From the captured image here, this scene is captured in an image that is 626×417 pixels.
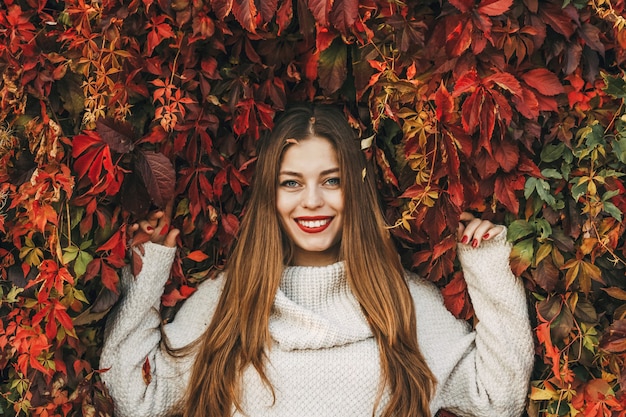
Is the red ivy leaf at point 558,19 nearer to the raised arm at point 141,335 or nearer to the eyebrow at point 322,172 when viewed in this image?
the eyebrow at point 322,172

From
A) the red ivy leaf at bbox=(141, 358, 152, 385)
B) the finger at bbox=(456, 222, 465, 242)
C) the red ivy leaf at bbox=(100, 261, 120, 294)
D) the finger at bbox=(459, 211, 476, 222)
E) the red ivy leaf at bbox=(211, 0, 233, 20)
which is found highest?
the red ivy leaf at bbox=(211, 0, 233, 20)

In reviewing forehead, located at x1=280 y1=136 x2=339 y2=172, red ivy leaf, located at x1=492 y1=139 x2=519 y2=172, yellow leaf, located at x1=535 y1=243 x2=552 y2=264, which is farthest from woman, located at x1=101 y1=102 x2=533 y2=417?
red ivy leaf, located at x1=492 y1=139 x2=519 y2=172

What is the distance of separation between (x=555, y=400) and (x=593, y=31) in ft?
2.92

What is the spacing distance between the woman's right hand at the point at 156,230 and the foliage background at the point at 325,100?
0.05m

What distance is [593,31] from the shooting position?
1.72 m

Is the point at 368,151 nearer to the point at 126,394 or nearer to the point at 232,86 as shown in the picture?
the point at 232,86

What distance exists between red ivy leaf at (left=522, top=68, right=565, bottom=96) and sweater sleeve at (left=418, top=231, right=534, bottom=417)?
0.38 meters

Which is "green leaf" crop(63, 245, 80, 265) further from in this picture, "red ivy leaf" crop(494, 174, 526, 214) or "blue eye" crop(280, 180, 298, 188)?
"red ivy leaf" crop(494, 174, 526, 214)

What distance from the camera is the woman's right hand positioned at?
2.03m

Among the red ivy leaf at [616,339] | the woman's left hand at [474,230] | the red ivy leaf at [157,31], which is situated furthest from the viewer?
the woman's left hand at [474,230]

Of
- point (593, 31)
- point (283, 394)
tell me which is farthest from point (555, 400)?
point (593, 31)

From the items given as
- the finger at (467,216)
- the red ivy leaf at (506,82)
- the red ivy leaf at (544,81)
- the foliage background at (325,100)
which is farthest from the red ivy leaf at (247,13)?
the finger at (467,216)

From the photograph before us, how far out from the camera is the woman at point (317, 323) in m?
2.01

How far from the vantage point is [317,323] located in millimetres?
2039
